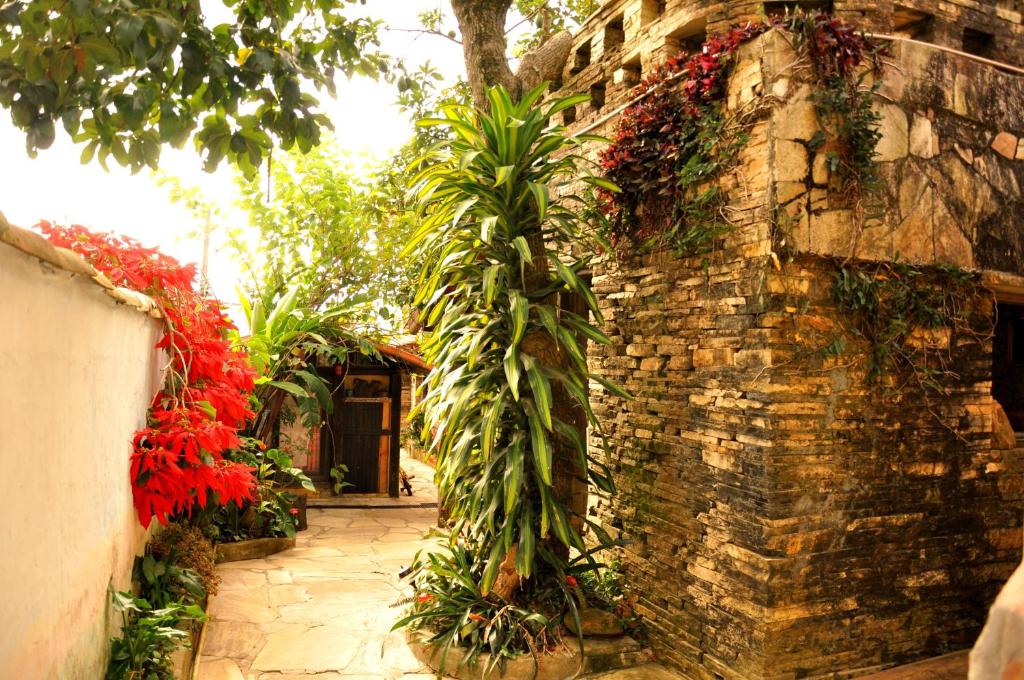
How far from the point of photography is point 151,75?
2.55 metres

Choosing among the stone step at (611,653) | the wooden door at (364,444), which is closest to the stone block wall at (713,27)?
the stone step at (611,653)

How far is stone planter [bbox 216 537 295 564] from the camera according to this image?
19.5ft

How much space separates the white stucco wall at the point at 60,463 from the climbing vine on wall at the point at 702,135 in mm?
2802

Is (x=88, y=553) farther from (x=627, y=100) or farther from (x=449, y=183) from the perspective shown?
(x=627, y=100)

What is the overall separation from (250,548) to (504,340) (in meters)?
3.38

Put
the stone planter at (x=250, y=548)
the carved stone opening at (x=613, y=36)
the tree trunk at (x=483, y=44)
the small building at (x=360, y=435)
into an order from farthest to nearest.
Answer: the small building at (x=360, y=435) < the stone planter at (x=250, y=548) < the tree trunk at (x=483, y=44) < the carved stone opening at (x=613, y=36)

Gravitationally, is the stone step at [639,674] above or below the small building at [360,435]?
Result: below

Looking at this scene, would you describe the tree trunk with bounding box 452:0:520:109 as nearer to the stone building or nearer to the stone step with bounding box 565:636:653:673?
the stone building

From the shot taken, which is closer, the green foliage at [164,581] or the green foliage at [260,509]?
the green foliage at [164,581]

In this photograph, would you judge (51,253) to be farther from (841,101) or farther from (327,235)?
(327,235)

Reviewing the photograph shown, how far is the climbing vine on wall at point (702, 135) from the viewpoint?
12.1 feet

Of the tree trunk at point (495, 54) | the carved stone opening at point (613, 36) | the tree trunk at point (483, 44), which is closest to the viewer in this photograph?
the carved stone opening at point (613, 36)

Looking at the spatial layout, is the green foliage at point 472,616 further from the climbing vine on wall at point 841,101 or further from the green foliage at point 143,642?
the climbing vine on wall at point 841,101

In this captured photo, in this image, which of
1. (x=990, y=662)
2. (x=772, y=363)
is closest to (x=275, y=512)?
(x=772, y=363)
